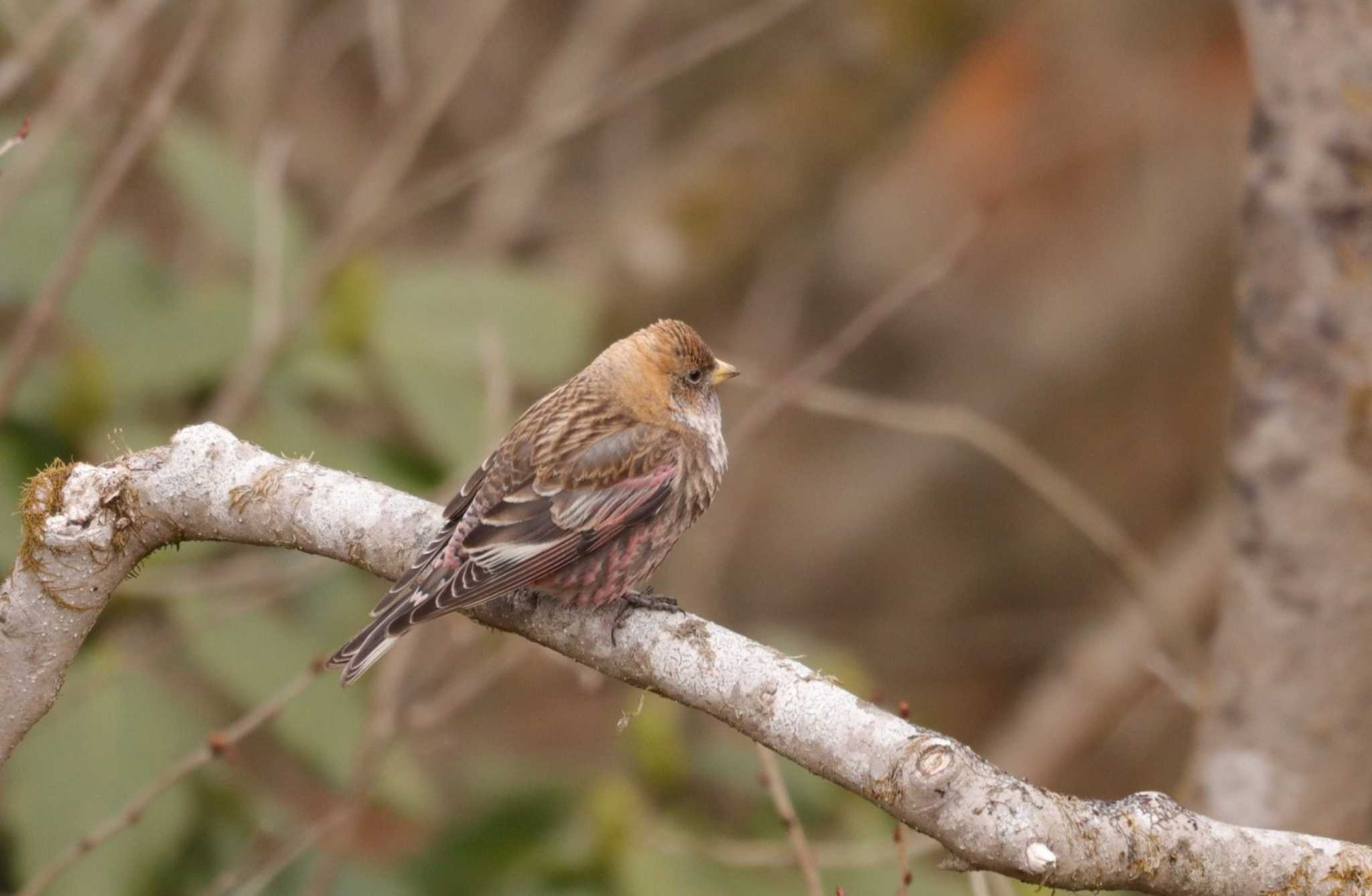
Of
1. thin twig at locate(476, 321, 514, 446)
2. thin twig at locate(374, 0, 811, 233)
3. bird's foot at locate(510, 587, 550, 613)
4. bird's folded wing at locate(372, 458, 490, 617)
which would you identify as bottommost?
bird's folded wing at locate(372, 458, 490, 617)

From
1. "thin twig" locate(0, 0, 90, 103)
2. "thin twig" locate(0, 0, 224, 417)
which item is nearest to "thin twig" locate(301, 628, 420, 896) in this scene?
"thin twig" locate(0, 0, 224, 417)

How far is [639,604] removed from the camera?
3.81 m

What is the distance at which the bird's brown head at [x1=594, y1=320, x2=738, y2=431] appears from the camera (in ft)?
15.7

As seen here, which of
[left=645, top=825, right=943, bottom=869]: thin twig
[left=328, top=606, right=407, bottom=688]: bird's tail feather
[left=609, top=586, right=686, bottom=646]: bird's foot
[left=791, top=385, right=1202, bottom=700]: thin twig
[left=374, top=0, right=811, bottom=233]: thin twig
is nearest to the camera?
[left=609, top=586, right=686, bottom=646]: bird's foot

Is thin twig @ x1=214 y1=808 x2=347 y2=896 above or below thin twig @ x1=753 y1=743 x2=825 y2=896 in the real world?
below

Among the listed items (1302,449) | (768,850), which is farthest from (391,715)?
(1302,449)

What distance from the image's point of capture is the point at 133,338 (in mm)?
5703

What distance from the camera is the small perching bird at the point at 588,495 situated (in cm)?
387

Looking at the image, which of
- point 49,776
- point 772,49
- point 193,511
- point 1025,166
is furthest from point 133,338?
point 1025,166

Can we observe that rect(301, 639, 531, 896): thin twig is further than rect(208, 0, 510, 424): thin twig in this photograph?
No

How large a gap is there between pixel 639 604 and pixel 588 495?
0.62m

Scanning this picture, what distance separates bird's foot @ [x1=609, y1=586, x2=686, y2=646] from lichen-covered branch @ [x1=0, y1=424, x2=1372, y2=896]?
0.12 feet

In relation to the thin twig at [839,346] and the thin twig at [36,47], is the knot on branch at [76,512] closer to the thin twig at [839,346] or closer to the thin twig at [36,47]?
the thin twig at [839,346]

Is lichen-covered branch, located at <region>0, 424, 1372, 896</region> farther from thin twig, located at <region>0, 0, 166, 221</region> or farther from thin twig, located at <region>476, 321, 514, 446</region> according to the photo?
thin twig, located at <region>0, 0, 166, 221</region>
